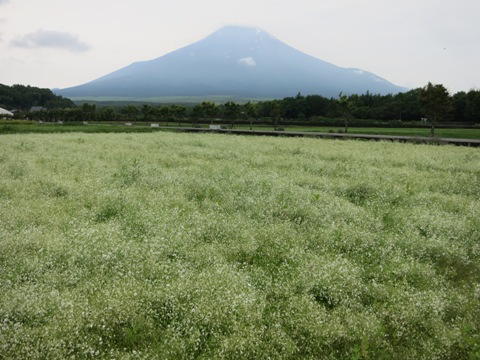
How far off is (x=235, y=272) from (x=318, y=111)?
150 meters

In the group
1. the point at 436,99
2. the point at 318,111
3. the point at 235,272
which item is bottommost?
the point at 235,272

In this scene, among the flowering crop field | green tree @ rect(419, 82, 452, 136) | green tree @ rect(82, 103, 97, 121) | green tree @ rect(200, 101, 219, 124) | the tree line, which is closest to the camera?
the flowering crop field

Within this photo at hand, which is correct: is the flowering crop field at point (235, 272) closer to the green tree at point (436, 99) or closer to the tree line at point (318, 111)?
the green tree at point (436, 99)

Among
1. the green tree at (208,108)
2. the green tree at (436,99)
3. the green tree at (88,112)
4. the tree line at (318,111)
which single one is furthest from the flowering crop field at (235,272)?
the green tree at (88,112)

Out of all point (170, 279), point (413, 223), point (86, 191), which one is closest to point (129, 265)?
point (170, 279)

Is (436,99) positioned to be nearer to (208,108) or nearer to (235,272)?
(208,108)

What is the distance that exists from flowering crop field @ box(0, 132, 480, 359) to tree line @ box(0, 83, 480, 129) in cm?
6843

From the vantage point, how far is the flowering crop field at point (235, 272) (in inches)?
264

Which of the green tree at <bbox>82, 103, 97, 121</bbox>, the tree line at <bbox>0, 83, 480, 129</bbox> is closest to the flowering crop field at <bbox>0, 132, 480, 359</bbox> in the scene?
the tree line at <bbox>0, 83, 480, 129</bbox>

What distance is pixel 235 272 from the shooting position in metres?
8.91

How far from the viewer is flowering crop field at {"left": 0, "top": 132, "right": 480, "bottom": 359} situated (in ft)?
22.0

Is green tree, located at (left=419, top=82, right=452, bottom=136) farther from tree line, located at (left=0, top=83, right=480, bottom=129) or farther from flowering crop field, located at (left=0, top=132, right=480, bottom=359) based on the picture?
flowering crop field, located at (left=0, top=132, right=480, bottom=359)

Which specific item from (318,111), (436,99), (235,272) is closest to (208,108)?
(318,111)

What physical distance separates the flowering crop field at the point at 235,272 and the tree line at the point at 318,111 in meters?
68.4
